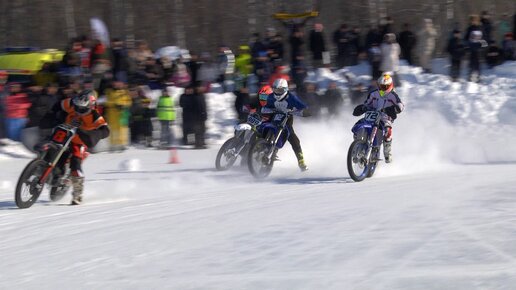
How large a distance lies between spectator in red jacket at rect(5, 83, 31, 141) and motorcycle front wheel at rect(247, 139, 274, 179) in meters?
5.74

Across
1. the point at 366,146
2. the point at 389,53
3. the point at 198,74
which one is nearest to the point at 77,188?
the point at 366,146

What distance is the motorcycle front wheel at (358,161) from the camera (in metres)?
13.1

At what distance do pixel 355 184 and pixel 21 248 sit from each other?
5.66 m

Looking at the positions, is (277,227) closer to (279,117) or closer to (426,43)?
(279,117)


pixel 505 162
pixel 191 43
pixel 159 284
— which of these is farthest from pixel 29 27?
pixel 159 284

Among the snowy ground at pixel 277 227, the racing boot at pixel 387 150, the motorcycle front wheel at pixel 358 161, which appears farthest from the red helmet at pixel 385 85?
the snowy ground at pixel 277 227

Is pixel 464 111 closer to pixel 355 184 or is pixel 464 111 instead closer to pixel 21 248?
pixel 355 184

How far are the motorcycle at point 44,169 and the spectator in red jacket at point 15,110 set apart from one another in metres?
6.43

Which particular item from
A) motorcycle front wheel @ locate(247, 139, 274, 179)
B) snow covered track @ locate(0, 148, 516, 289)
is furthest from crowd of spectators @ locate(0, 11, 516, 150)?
snow covered track @ locate(0, 148, 516, 289)

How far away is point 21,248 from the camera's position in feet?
29.5

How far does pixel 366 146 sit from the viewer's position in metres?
13.4

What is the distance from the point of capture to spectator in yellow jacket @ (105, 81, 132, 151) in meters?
18.5

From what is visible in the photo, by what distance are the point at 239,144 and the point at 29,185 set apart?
15.0ft

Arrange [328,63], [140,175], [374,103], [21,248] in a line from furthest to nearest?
[328,63], [140,175], [374,103], [21,248]
